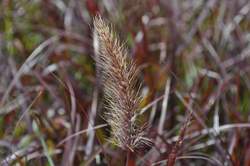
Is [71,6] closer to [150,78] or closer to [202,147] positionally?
[150,78]

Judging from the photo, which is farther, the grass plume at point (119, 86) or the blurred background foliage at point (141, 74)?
the blurred background foliage at point (141, 74)

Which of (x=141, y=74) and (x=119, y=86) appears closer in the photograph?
(x=119, y=86)

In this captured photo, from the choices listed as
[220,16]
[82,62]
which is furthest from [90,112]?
[220,16]

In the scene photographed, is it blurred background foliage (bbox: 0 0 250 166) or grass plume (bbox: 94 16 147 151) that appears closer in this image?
grass plume (bbox: 94 16 147 151)
